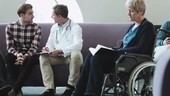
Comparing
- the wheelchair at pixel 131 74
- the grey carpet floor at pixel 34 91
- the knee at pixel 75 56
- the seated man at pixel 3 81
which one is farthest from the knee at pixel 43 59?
the seated man at pixel 3 81

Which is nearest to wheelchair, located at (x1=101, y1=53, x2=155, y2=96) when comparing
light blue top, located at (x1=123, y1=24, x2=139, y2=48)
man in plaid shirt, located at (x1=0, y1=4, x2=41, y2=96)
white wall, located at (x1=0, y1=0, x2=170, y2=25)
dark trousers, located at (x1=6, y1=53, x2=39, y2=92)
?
light blue top, located at (x1=123, y1=24, x2=139, y2=48)

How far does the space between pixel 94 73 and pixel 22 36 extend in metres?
1.31

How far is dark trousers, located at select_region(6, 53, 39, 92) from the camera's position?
141 inches

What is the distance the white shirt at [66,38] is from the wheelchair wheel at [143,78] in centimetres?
89

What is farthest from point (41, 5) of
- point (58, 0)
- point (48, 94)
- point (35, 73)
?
point (48, 94)

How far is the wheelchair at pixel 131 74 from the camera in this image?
2.95 metres

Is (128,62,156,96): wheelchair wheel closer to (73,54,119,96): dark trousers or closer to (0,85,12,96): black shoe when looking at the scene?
(73,54,119,96): dark trousers

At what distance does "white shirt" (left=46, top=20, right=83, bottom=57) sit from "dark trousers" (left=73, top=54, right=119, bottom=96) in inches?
20.5

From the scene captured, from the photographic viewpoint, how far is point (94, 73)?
3000mm

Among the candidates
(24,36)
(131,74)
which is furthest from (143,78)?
(24,36)

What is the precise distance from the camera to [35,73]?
151 inches

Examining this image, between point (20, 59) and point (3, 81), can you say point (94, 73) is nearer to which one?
point (3, 81)

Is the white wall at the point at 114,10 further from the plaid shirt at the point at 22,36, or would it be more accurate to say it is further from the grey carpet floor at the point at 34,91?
the grey carpet floor at the point at 34,91

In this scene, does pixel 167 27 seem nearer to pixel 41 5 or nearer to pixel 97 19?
pixel 97 19
